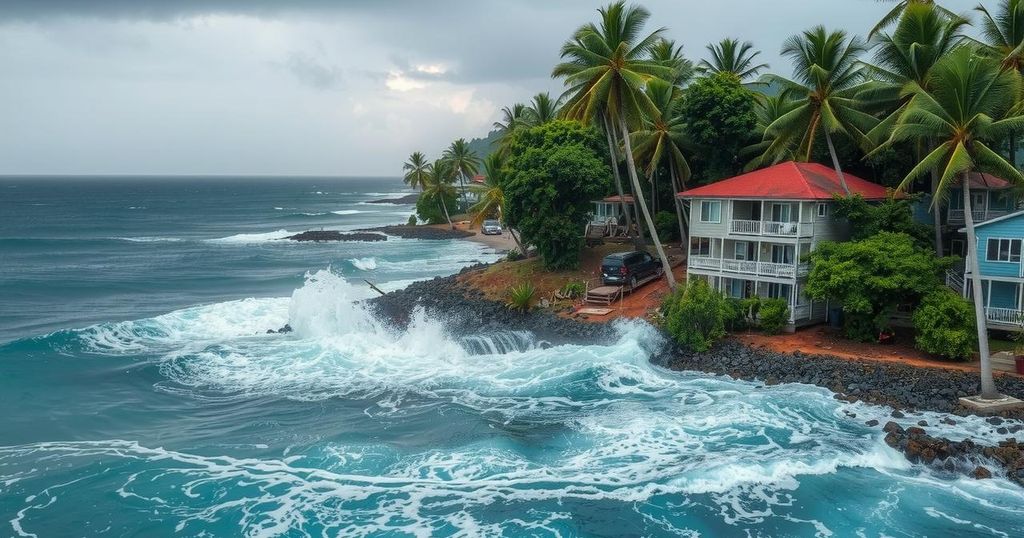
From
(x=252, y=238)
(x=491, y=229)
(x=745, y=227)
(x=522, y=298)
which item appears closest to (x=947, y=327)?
(x=745, y=227)

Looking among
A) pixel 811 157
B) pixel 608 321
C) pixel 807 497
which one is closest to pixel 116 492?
pixel 807 497

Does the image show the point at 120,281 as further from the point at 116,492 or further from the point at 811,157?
the point at 811,157

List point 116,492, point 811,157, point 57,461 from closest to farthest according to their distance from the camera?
1. point 116,492
2. point 57,461
3. point 811,157

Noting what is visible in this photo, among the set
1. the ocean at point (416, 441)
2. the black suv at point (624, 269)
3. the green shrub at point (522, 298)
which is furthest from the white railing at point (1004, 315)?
the green shrub at point (522, 298)

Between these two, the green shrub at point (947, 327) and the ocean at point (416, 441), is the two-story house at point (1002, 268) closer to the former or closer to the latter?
the green shrub at point (947, 327)

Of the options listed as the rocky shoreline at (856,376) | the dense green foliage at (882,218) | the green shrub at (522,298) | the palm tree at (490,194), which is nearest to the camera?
the rocky shoreline at (856,376)

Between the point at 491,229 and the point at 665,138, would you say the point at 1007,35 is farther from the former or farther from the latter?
the point at 491,229
